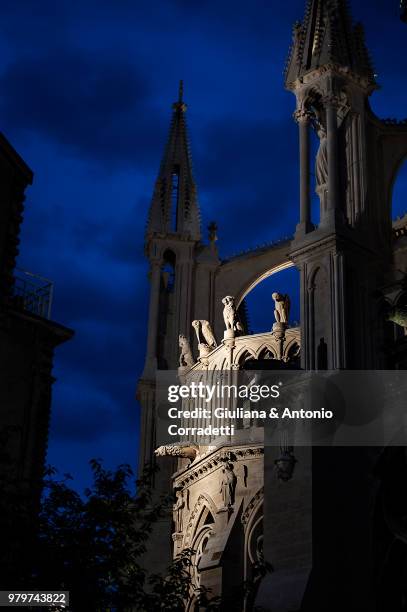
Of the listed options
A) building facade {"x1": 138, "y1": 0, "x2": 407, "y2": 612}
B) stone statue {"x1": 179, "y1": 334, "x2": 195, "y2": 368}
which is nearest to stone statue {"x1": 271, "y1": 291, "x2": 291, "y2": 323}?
building facade {"x1": 138, "y1": 0, "x2": 407, "y2": 612}

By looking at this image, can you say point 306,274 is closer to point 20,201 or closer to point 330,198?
point 330,198

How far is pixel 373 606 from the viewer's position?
20.8 meters

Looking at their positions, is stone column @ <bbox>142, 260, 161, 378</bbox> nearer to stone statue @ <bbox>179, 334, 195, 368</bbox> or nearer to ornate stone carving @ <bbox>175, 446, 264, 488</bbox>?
stone statue @ <bbox>179, 334, 195, 368</bbox>

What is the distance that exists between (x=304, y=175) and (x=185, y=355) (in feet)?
25.6

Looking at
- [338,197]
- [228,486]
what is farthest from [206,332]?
[338,197]

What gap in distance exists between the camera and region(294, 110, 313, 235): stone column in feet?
82.7

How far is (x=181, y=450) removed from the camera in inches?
1159

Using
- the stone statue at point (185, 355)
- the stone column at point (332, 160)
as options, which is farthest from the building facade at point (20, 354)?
the stone statue at point (185, 355)

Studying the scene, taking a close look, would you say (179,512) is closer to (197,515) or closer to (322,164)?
(197,515)

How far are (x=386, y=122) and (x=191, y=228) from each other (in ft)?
31.1

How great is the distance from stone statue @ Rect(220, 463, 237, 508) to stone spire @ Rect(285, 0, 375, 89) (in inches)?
396

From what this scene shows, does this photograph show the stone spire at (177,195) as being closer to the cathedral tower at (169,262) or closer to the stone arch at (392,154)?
the cathedral tower at (169,262)

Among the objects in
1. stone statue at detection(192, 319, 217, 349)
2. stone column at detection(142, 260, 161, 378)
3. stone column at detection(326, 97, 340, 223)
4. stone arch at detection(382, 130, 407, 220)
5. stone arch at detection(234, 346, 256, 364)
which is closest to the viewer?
stone column at detection(326, 97, 340, 223)

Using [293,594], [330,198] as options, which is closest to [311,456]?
[293,594]
